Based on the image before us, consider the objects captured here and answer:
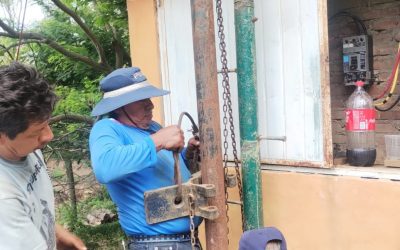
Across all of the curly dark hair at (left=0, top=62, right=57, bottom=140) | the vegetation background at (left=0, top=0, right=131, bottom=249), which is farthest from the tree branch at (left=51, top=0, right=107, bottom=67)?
the curly dark hair at (left=0, top=62, right=57, bottom=140)

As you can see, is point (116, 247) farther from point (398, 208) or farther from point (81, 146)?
point (398, 208)

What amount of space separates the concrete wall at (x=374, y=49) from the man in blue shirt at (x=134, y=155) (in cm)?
166

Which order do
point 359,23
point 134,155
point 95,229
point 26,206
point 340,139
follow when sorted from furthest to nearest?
point 95,229
point 340,139
point 359,23
point 134,155
point 26,206

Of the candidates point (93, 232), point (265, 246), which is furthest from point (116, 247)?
point (265, 246)

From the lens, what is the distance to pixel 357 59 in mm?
3516

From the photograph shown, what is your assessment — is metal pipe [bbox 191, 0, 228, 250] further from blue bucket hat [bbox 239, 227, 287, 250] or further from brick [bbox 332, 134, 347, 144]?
brick [bbox 332, 134, 347, 144]

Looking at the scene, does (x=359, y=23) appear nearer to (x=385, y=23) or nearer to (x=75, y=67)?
(x=385, y=23)

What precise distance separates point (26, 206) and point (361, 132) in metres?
2.32

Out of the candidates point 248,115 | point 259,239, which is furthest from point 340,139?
point 259,239

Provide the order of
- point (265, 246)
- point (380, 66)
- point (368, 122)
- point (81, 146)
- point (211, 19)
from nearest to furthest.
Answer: point (265, 246) < point (211, 19) < point (368, 122) < point (380, 66) < point (81, 146)

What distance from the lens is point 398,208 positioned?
259cm

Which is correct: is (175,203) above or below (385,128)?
below

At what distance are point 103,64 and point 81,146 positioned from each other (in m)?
1.36

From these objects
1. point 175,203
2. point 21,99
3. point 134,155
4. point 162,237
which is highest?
point 21,99
